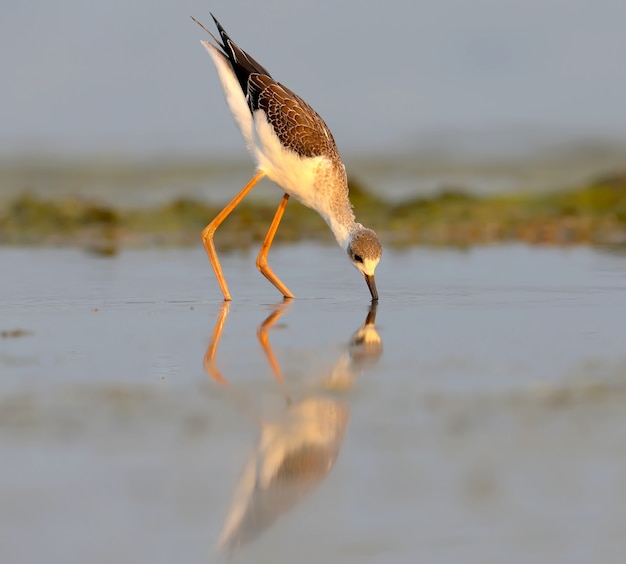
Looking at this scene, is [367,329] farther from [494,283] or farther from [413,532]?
[413,532]

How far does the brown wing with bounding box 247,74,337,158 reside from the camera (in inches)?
413

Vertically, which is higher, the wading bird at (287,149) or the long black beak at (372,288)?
the wading bird at (287,149)

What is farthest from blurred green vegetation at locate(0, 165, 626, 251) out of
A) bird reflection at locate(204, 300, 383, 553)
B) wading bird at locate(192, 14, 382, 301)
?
bird reflection at locate(204, 300, 383, 553)

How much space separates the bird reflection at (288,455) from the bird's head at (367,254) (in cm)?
332

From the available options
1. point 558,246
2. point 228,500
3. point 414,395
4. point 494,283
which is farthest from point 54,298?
point 558,246

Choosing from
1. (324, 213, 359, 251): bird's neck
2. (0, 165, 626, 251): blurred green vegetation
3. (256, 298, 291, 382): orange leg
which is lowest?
(0, 165, 626, 251): blurred green vegetation

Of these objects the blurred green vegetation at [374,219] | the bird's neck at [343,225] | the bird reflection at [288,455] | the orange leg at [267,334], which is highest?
the bird reflection at [288,455]

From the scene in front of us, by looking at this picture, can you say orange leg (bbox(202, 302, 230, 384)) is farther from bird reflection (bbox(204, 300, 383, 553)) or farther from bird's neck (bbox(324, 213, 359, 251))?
bird's neck (bbox(324, 213, 359, 251))

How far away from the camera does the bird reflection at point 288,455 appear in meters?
3.70

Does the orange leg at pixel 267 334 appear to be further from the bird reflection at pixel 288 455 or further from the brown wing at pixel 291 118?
the brown wing at pixel 291 118

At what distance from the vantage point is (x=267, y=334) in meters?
7.83

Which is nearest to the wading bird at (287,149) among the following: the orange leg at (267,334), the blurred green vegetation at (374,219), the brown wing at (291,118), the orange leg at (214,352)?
the brown wing at (291,118)

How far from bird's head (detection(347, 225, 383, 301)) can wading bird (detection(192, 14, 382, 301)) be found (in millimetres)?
Result: 14

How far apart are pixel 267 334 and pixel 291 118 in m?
3.45
